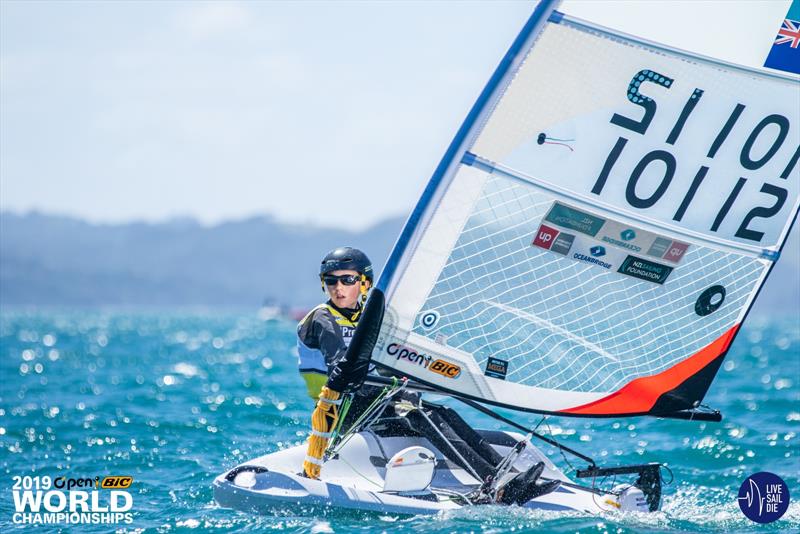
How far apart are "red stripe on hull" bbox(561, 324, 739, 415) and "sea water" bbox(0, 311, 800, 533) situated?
0.68 m

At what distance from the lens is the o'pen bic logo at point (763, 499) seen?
249 inches

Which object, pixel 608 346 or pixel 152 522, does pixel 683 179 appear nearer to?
pixel 608 346

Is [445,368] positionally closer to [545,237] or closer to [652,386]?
[545,237]

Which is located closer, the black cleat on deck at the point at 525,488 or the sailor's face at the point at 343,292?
the black cleat on deck at the point at 525,488

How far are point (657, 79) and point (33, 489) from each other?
5374 mm

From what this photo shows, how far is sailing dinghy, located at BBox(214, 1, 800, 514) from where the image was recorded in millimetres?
5496

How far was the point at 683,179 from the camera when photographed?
5.77 meters

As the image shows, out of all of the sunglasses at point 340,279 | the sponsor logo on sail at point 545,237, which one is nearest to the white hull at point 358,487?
the sunglasses at point 340,279

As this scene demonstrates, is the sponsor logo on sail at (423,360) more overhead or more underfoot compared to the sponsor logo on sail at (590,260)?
more underfoot

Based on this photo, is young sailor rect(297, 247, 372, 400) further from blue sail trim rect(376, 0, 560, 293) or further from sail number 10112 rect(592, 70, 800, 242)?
sail number 10112 rect(592, 70, 800, 242)

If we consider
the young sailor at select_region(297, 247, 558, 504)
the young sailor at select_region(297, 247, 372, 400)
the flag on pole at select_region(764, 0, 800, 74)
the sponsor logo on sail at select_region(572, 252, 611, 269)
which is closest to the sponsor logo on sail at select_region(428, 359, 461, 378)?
the young sailor at select_region(297, 247, 558, 504)

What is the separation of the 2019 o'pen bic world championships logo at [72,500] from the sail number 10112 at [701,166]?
3.88 meters

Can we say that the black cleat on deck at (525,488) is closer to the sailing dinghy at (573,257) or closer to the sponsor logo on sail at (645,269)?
the sailing dinghy at (573,257)

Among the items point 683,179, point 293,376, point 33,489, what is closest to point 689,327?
point 683,179
